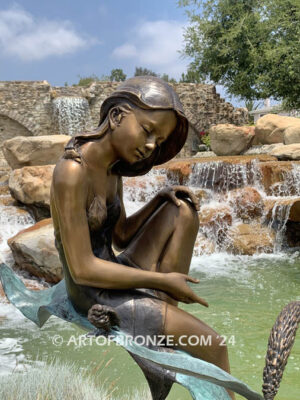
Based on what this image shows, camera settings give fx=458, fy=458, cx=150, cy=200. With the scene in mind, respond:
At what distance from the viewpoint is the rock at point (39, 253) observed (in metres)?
5.88

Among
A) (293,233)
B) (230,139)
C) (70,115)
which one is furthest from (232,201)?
(70,115)

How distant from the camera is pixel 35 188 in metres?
8.09

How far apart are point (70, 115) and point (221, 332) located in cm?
1501

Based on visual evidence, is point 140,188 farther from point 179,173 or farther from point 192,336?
point 192,336

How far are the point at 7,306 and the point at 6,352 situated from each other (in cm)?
149

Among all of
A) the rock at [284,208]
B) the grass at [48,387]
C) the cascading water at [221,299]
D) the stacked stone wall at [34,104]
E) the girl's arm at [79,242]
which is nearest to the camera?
the girl's arm at [79,242]

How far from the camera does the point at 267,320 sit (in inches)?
180

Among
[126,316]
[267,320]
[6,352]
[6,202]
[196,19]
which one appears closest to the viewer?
[126,316]

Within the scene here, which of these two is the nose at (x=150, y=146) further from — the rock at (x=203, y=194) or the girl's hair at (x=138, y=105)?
the rock at (x=203, y=194)

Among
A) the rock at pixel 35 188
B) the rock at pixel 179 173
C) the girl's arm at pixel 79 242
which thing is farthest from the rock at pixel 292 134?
the girl's arm at pixel 79 242

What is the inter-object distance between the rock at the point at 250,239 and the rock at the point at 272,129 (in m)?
6.10

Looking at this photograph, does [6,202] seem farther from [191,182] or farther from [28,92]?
[28,92]

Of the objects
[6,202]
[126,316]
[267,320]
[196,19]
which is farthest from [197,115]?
[126,316]

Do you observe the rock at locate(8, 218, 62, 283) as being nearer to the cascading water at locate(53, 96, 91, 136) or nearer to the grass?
the grass
